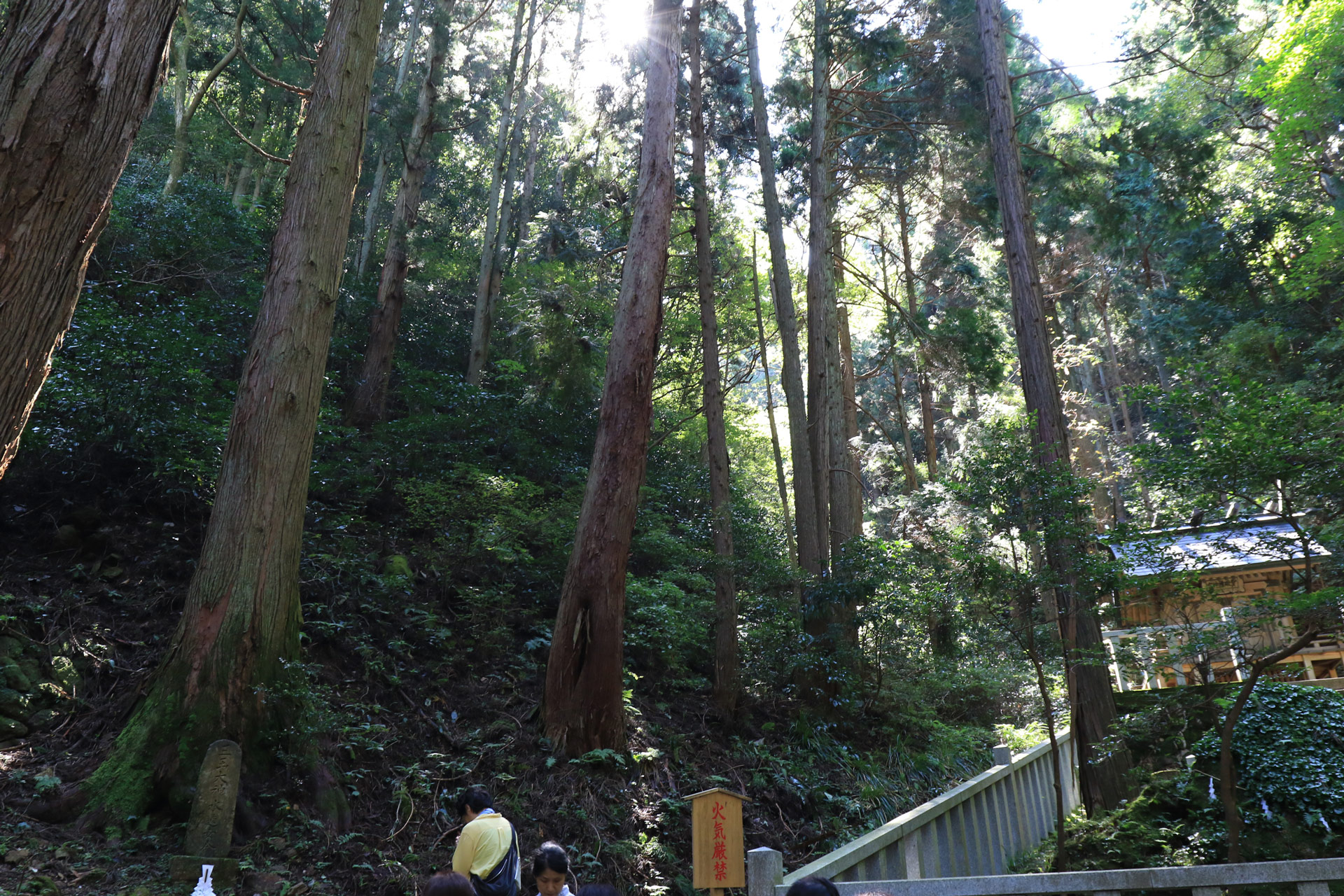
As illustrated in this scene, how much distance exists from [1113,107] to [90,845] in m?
15.8

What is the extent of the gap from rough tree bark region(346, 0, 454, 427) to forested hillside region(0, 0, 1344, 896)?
0.10m

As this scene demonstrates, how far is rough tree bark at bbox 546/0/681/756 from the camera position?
7.77m

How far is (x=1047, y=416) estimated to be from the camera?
1014cm

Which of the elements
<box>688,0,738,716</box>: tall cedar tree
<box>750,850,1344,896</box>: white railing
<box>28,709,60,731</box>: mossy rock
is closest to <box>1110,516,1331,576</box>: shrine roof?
<box>750,850,1344,896</box>: white railing

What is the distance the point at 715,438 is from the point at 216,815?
8460mm

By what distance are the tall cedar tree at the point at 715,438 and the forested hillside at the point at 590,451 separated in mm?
88

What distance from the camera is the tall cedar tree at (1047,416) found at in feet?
23.6

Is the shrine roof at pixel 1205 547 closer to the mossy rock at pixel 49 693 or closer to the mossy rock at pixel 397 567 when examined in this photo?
A: the mossy rock at pixel 397 567

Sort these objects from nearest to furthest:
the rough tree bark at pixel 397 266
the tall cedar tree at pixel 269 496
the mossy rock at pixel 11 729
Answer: the tall cedar tree at pixel 269 496
the mossy rock at pixel 11 729
the rough tree bark at pixel 397 266

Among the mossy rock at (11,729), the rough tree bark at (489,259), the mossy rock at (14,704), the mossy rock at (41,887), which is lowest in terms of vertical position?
the mossy rock at (41,887)

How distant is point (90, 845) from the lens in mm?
4961

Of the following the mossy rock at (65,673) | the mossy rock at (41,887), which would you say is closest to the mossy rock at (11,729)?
the mossy rock at (65,673)

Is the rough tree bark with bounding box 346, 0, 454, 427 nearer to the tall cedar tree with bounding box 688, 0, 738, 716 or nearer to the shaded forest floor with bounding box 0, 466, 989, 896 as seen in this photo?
the shaded forest floor with bounding box 0, 466, 989, 896

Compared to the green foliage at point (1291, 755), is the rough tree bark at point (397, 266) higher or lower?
higher
